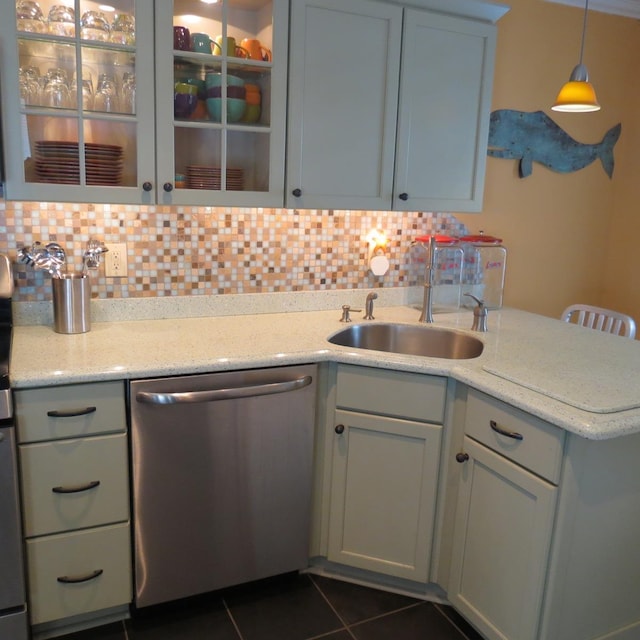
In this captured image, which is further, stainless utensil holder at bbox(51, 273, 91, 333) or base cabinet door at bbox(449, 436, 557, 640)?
stainless utensil holder at bbox(51, 273, 91, 333)

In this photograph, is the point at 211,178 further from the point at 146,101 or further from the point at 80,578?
the point at 80,578

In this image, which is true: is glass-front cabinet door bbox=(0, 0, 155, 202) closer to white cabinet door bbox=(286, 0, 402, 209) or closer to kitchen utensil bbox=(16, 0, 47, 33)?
kitchen utensil bbox=(16, 0, 47, 33)

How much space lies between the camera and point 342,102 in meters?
2.21

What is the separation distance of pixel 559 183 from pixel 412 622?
2233 millimetres

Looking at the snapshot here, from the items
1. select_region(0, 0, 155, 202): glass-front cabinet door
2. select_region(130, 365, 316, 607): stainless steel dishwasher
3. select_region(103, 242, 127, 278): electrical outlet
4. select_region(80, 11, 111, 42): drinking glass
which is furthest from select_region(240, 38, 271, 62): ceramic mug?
select_region(130, 365, 316, 607): stainless steel dishwasher

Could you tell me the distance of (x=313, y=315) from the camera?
2.58 metres

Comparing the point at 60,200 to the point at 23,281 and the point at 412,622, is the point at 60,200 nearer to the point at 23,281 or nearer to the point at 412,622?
the point at 23,281

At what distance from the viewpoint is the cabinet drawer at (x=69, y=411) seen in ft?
5.52

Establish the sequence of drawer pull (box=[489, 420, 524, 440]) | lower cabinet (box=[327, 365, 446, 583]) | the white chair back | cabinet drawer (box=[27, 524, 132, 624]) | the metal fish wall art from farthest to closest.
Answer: the metal fish wall art
the white chair back
lower cabinet (box=[327, 365, 446, 583])
cabinet drawer (box=[27, 524, 132, 624])
drawer pull (box=[489, 420, 524, 440])

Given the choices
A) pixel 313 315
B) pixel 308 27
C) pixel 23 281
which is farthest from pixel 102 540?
pixel 308 27

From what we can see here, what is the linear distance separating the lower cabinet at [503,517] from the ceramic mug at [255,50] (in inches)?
53.1

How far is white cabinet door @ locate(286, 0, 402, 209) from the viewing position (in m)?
2.12

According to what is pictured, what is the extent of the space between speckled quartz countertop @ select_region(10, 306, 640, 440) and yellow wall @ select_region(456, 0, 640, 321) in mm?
707

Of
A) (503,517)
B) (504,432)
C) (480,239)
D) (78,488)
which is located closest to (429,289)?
(480,239)
